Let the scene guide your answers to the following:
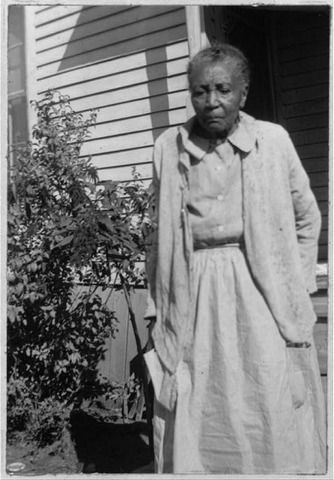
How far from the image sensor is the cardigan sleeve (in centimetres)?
207

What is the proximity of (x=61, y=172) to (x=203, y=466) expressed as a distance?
2104 millimetres

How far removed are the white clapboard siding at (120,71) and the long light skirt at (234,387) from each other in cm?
285

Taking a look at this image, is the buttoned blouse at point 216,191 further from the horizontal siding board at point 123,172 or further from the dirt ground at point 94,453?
the horizontal siding board at point 123,172

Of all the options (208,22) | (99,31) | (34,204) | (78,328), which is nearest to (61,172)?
(34,204)

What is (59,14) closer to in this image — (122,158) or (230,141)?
(122,158)

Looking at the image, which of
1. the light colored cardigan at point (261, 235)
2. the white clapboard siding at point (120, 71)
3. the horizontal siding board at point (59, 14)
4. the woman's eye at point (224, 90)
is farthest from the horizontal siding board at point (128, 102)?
the woman's eye at point (224, 90)

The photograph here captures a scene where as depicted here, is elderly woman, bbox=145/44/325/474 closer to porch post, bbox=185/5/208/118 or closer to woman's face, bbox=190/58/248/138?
woman's face, bbox=190/58/248/138

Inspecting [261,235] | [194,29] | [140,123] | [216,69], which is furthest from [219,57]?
[140,123]

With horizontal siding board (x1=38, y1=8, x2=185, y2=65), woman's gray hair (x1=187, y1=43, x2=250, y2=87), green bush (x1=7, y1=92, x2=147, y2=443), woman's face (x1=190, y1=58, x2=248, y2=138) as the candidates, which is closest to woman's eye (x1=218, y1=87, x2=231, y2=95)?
woman's face (x1=190, y1=58, x2=248, y2=138)

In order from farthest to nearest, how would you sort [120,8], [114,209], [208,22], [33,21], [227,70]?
[33,21]
[120,8]
[208,22]
[114,209]
[227,70]

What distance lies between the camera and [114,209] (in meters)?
3.22

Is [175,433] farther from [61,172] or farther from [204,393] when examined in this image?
[61,172]

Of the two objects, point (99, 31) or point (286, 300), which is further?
point (99, 31)

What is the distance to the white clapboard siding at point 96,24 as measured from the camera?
488 cm
